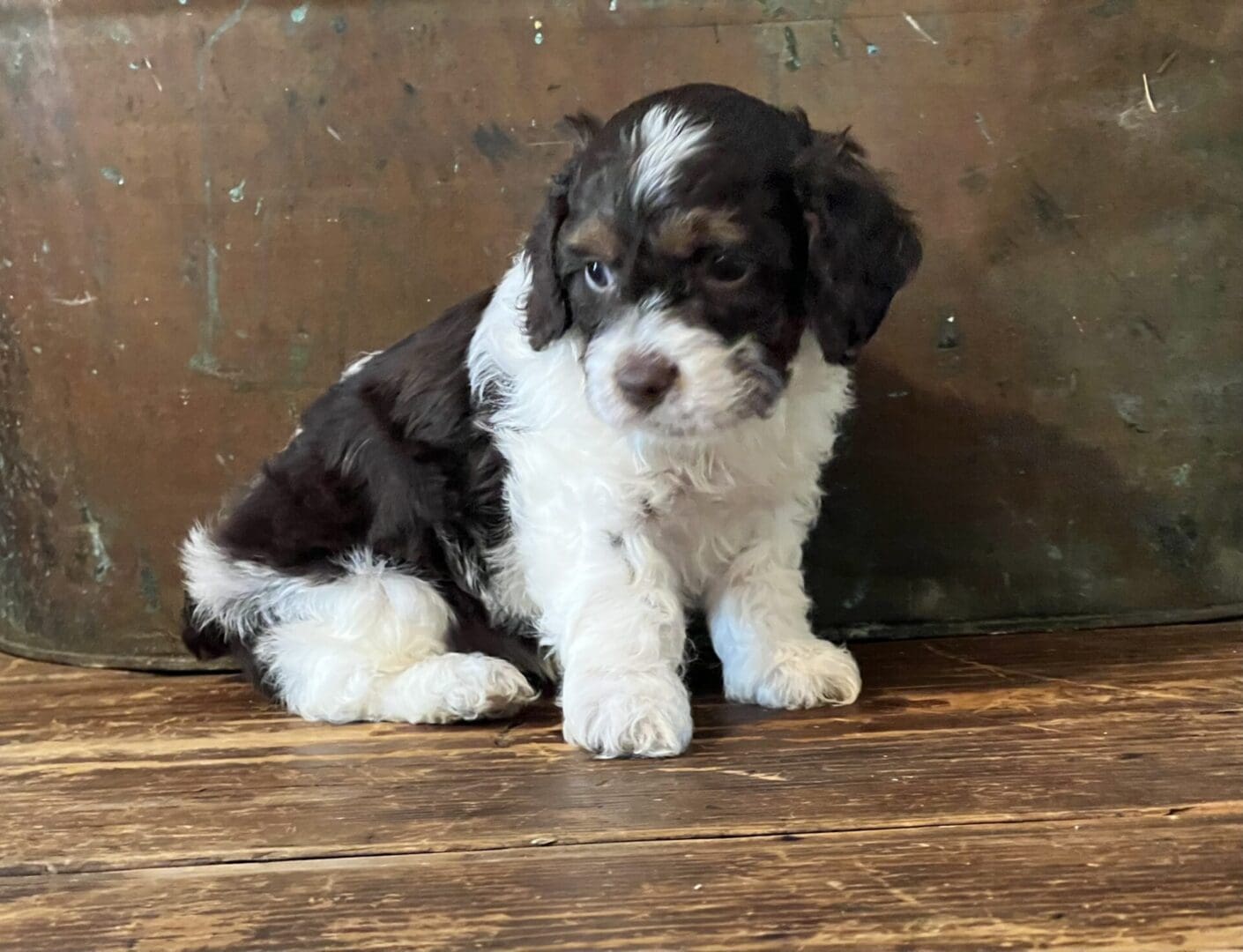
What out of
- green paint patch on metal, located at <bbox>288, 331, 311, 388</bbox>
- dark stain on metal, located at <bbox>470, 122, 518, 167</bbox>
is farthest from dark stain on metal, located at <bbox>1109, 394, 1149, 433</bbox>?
green paint patch on metal, located at <bbox>288, 331, 311, 388</bbox>

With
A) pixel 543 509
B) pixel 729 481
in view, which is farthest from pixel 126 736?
pixel 729 481

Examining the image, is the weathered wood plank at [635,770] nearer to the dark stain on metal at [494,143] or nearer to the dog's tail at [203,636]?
the dog's tail at [203,636]

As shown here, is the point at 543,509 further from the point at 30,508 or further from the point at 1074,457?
the point at 30,508

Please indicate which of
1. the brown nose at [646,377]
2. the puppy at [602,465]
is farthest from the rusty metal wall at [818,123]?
the brown nose at [646,377]

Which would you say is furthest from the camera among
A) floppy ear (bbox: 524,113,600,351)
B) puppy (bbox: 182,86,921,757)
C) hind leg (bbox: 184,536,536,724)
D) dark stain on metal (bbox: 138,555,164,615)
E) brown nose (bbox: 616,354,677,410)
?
dark stain on metal (bbox: 138,555,164,615)

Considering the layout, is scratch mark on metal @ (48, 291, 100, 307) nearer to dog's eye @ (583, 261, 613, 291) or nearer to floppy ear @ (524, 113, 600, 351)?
floppy ear @ (524, 113, 600, 351)

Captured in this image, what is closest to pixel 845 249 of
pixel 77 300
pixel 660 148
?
pixel 660 148
